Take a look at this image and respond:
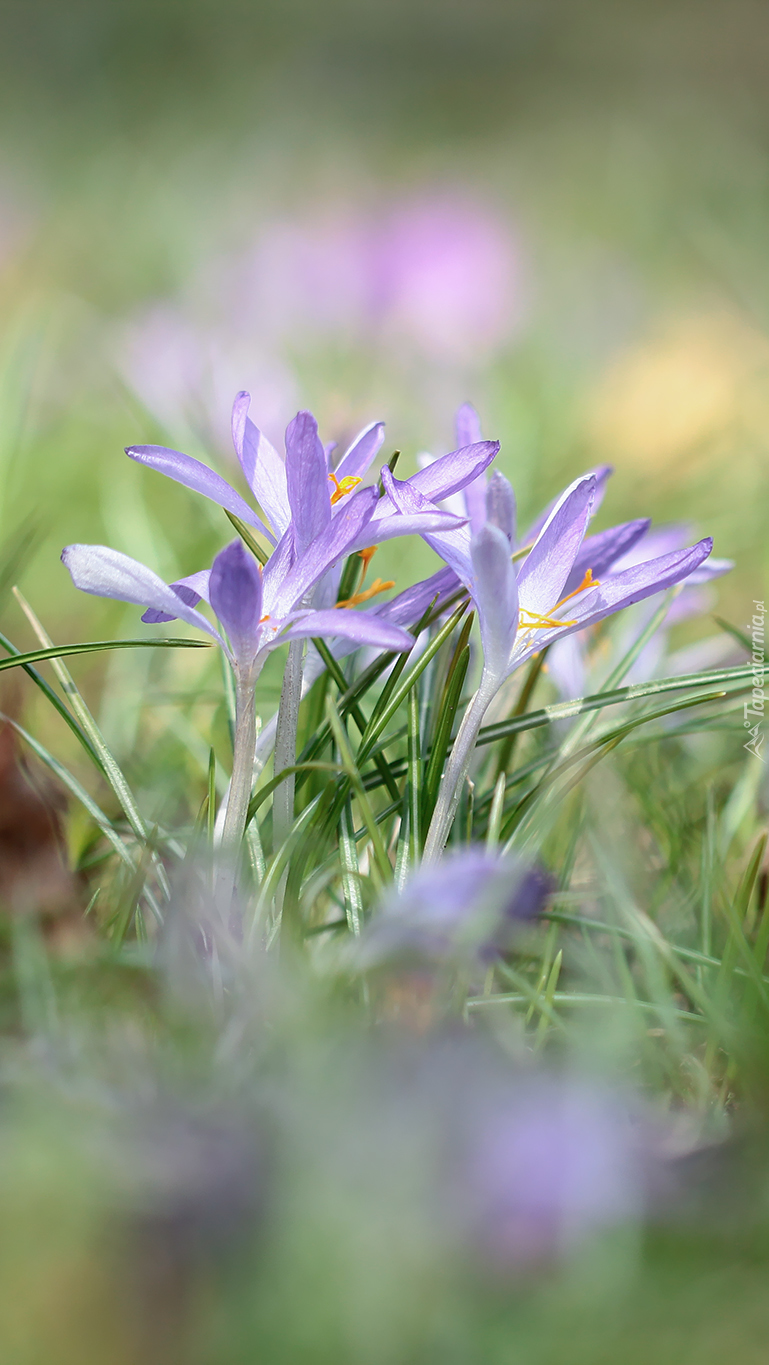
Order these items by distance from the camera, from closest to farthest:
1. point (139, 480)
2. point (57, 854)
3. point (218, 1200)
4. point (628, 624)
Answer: point (218, 1200) → point (57, 854) → point (628, 624) → point (139, 480)

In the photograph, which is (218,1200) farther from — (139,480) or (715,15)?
(715,15)

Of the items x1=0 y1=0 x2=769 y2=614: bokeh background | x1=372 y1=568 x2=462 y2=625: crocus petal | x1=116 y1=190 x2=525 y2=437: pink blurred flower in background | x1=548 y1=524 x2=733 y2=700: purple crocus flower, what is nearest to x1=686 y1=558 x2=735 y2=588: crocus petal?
x1=548 y1=524 x2=733 y2=700: purple crocus flower

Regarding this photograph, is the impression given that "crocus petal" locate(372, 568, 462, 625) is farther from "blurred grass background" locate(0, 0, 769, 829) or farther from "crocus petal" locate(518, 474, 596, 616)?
"blurred grass background" locate(0, 0, 769, 829)

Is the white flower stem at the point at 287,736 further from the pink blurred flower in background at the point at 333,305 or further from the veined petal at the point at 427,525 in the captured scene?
the pink blurred flower in background at the point at 333,305

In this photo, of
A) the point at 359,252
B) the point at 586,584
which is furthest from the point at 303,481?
the point at 359,252

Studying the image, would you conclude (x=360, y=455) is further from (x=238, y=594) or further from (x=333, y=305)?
(x=333, y=305)

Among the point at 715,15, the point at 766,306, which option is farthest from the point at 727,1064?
the point at 715,15

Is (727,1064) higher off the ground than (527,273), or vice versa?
(527,273)

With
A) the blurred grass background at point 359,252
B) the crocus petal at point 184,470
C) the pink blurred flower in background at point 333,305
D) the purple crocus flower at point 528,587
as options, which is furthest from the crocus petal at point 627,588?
the pink blurred flower in background at point 333,305
